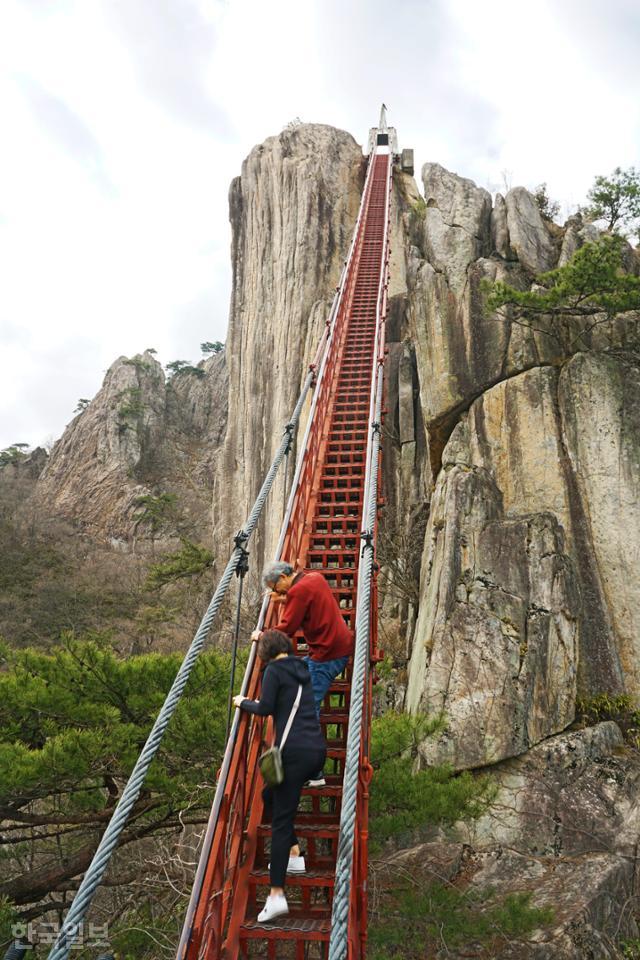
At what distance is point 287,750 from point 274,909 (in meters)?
0.74

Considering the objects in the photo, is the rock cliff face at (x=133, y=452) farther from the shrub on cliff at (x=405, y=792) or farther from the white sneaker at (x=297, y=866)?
the white sneaker at (x=297, y=866)

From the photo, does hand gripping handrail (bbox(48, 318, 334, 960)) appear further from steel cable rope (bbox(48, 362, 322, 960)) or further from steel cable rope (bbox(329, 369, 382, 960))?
steel cable rope (bbox(329, 369, 382, 960))

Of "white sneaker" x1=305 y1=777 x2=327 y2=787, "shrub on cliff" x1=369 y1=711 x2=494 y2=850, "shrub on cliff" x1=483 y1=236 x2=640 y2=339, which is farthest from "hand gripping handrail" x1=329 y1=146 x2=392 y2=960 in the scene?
"shrub on cliff" x1=483 y1=236 x2=640 y2=339

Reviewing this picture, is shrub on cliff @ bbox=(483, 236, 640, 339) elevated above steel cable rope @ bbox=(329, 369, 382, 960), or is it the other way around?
shrub on cliff @ bbox=(483, 236, 640, 339)

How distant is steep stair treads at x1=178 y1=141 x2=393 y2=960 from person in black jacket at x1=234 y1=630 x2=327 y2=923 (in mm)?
140

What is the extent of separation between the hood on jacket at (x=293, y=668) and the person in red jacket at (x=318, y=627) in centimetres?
52

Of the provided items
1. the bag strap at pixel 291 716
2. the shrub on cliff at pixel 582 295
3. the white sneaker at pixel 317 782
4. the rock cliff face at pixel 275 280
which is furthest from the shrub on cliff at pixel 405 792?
the rock cliff face at pixel 275 280

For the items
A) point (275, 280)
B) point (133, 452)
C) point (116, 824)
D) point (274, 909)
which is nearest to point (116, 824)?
point (116, 824)

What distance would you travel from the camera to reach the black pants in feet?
9.98

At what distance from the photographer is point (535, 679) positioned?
7332 millimetres

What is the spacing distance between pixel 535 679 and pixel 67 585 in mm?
22446

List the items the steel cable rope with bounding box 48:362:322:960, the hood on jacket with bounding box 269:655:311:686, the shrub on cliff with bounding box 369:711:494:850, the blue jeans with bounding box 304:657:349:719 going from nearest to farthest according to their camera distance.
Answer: the steel cable rope with bounding box 48:362:322:960, the hood on jacket with bounding box 269:655:311:686, the blue jeans with bounding box 304:657:349:719, the shrub on cliff with bounding box 369:711:494:850

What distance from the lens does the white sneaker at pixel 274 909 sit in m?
2.98

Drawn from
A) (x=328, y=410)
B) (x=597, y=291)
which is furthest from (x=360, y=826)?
(x=597, y=291)
